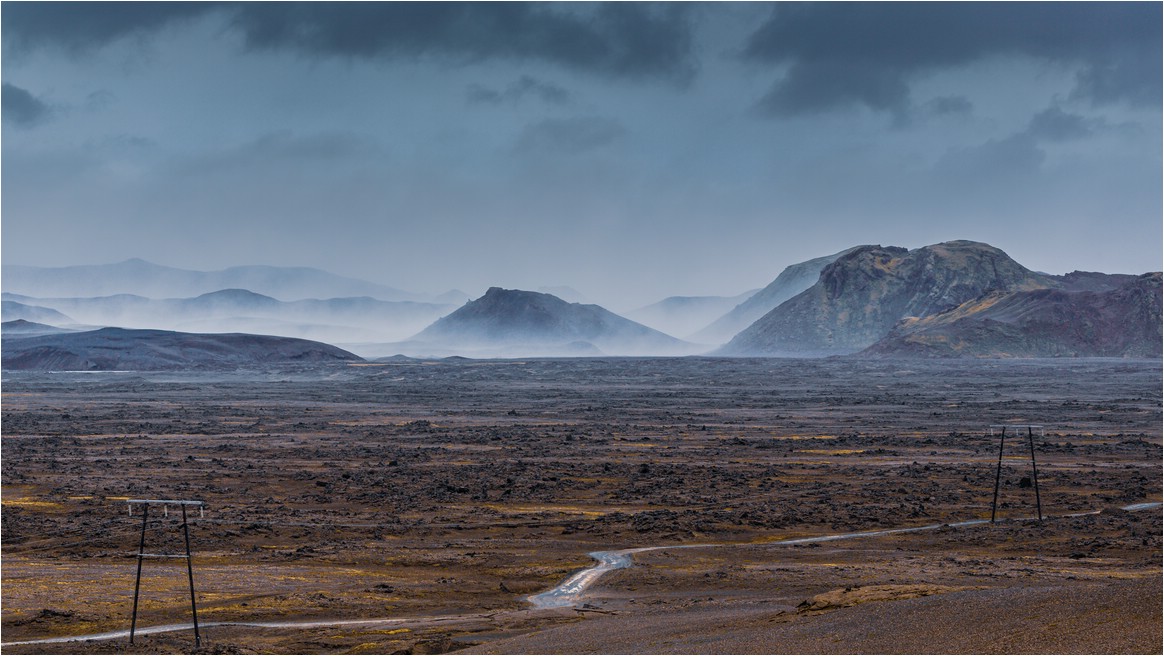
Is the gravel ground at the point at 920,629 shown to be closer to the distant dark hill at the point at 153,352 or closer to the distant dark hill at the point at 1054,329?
the distant dark hill at the point at 153,352

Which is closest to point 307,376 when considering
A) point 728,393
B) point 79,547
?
point 728,393

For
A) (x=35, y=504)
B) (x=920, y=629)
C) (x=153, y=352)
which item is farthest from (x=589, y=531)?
(x=153, y=352)

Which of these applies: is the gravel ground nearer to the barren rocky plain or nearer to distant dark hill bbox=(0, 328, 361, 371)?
the barren rocky plain

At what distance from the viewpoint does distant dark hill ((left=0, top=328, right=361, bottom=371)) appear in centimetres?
15725

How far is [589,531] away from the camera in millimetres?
28453

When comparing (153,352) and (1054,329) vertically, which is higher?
(1054,329)

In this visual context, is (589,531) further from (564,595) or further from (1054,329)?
(1054,329)

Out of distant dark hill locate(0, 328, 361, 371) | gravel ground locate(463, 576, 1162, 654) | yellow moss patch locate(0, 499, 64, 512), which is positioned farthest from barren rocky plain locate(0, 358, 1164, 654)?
distant dark hill locate(0, 328, 361, 371)

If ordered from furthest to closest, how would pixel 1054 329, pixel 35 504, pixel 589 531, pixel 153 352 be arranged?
pixel 1054 329 < pixel 153 352 < pixel 35 504 < pixel 589 531

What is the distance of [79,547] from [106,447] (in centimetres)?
2390

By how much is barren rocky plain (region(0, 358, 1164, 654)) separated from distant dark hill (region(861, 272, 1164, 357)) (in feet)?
340

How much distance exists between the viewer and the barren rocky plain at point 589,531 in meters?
17.0

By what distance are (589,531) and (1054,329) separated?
521 feet

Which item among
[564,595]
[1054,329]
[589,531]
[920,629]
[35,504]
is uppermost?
[1054,329]
